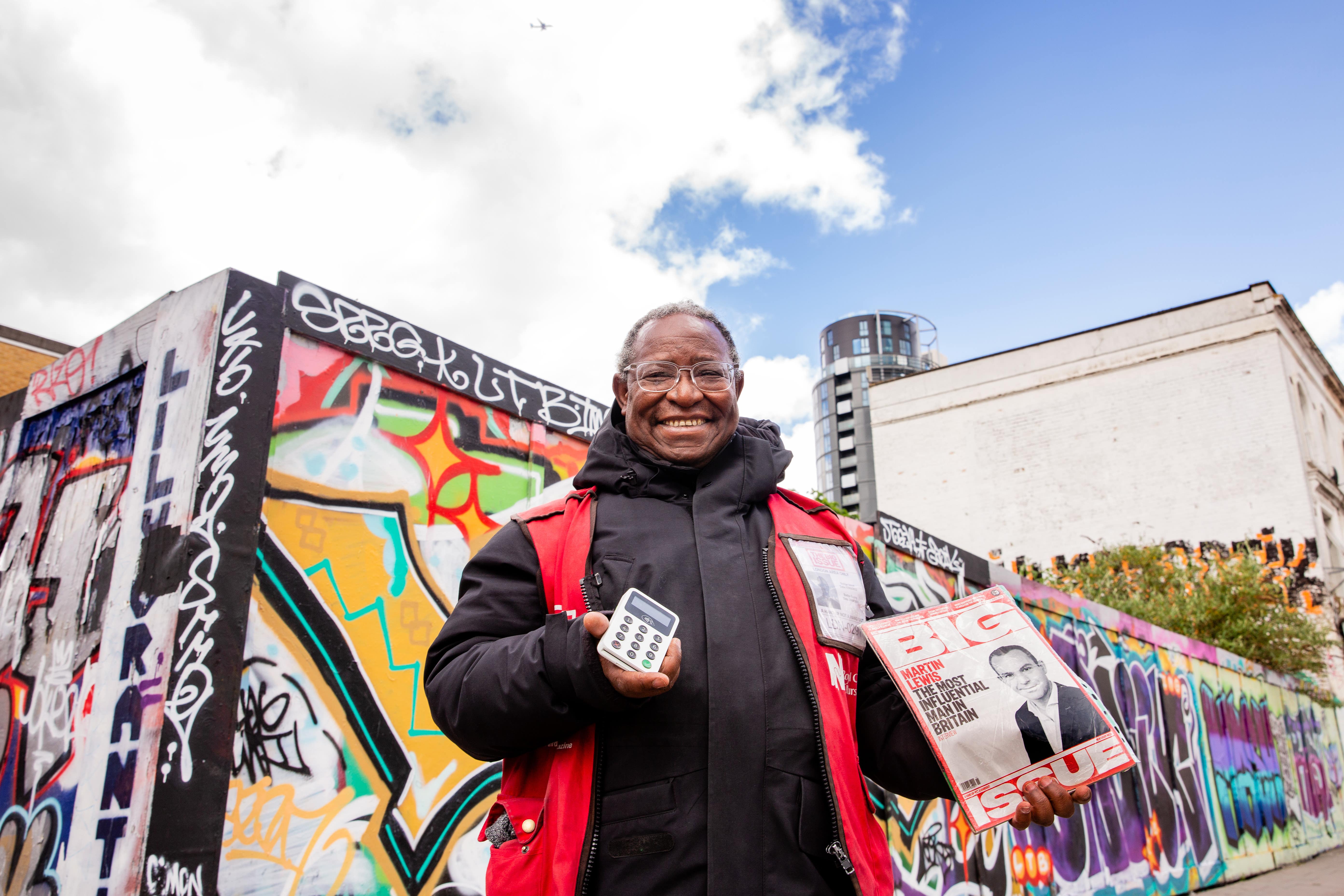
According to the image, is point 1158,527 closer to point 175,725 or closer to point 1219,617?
point 1219,617

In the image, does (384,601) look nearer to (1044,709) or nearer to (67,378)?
(67,378)

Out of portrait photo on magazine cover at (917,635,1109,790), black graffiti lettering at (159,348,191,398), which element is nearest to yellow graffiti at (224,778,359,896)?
black graffiti lettering at (159,348,191,398)

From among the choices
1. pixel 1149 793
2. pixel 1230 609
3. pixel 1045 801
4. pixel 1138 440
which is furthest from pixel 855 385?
pixel 1045 801

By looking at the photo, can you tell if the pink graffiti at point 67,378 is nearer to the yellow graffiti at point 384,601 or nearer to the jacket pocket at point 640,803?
the yellow graffiti at point 384,601

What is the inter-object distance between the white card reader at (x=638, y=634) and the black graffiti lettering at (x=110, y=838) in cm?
222

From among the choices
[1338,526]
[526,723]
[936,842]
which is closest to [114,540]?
[526,723]

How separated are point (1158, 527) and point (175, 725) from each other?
2285 centimetres

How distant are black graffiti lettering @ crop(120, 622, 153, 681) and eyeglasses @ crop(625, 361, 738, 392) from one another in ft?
6.67

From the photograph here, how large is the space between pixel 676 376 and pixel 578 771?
2.77ft

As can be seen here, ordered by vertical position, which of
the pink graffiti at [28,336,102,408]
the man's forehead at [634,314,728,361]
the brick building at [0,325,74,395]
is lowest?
the man's forehead at [634,314,728,361]

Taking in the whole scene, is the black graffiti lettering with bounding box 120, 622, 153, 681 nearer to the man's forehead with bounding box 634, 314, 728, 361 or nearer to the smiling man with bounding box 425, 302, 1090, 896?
the smiling man with bounding box 425, 302, 1090, 896

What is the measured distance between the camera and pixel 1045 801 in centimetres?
153

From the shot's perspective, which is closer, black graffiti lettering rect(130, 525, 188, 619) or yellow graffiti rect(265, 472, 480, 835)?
black graffiti lettering rect(130, 525, 188, 619)

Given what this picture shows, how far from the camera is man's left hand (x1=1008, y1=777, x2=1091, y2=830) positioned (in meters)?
1.53
